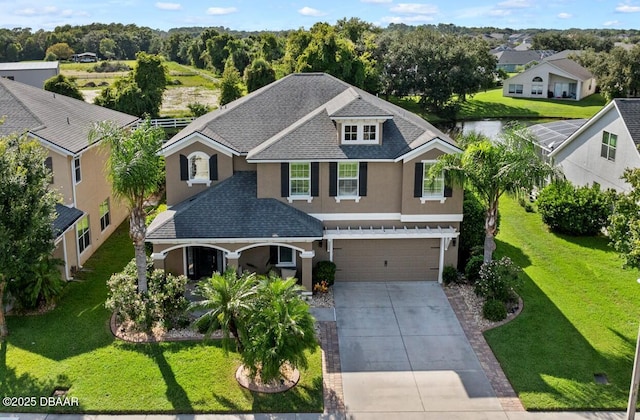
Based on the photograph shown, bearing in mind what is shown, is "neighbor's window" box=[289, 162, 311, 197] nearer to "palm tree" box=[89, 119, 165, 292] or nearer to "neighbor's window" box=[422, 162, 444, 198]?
"neighbor's window" box=[422, 162, 444, 198]

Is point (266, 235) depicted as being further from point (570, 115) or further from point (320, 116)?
point (570, 115)

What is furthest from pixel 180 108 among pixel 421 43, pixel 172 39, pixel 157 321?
pixel 172 39

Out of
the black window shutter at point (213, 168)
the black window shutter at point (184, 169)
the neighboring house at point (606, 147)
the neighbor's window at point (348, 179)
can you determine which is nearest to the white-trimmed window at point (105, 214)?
the black window shutter at point (184, 169)

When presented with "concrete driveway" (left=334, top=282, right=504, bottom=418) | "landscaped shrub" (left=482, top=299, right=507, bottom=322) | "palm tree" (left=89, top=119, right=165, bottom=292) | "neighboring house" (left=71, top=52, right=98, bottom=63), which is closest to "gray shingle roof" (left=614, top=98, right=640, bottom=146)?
"landscaped shrub" (left=482, top=299, right=507, bottom=322)

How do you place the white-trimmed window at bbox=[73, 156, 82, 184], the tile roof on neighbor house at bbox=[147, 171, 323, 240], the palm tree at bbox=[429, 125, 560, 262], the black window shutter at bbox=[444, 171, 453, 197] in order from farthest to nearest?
the white-trimmed window at bbox=[73, 156, 82, 184]
the black window shutter at bbox=[444, 171, 453, 197]
the tile roof on neighbor house at bbox=[147, 171, 323, 240]
the palm tree at bbox=[429, 125, 560, 262]

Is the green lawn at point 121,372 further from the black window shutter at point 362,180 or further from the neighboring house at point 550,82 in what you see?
the neighboring house at point 550,82

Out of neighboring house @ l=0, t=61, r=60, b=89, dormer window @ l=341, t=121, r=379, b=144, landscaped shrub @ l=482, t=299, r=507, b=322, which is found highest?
neighboring house @ l=0, t=61, r=60, b=89
